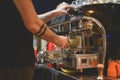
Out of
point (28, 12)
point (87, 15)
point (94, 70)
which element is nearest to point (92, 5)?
point (87, 15)

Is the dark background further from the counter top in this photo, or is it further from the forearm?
the forearm

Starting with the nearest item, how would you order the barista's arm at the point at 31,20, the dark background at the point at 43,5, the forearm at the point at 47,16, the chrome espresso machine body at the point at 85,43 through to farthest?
the barista's arm at the point at 31,20 → the forearm at the point at 47,16 → the chrome espresso machine body at the point at 85,43 → the dark background at the point at 43,5

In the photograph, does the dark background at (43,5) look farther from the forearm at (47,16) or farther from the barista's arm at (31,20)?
the barista's arm at (31,20)

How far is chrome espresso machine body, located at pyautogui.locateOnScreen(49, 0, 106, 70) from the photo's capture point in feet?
6.60

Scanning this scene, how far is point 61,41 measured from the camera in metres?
1.29

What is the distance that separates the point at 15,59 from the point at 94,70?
1.06 meters

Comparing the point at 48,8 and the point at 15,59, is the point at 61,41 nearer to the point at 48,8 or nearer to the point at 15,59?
the point at 15,59

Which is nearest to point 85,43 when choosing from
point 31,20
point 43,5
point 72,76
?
point 72,76

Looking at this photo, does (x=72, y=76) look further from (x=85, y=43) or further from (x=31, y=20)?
(x=31, y=20)

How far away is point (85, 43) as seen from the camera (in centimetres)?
221

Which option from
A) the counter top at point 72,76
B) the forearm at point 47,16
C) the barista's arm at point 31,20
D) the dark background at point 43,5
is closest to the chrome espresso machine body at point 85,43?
the counter top at point 72,76

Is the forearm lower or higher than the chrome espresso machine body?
higher

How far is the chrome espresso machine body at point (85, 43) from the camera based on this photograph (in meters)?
2.01

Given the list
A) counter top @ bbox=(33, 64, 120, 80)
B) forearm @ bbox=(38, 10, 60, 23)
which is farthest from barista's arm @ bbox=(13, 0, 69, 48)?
counter top @ bbox=(33, 64, 120, 80)
